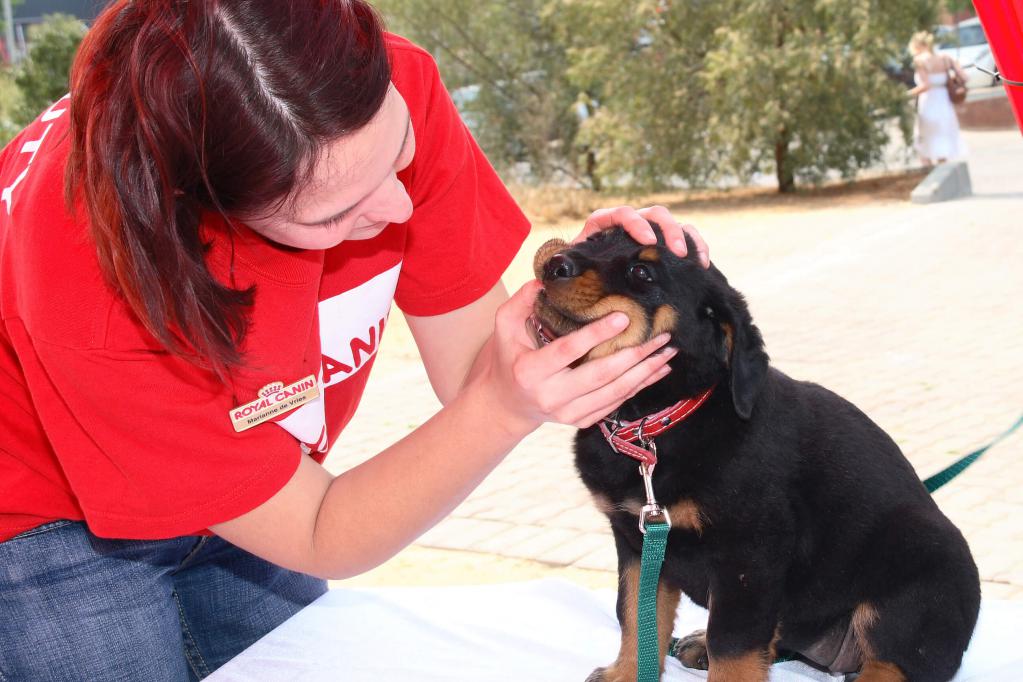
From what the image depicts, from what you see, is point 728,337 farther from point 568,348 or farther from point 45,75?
point 45,75

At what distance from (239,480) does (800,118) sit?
48.4 ft

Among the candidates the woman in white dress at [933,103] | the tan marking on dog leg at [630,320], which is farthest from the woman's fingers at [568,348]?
the woman in white dress at [933,103]

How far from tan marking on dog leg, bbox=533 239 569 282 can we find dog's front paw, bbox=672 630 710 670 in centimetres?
110

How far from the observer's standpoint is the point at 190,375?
90.4 inches

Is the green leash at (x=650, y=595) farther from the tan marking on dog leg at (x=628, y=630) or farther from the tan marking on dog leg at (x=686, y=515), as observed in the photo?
the tan marking on dog leg at (x=628, y=630)

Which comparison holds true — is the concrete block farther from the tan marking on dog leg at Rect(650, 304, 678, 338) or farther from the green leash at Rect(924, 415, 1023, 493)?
the tan marking on dog leg at Rect(650, 304, 678, 338)

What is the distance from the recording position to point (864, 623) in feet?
8.49

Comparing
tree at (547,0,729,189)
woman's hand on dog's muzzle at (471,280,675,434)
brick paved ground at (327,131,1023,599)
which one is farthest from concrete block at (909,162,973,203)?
Result: woman's hand on dog's muzzle at (471,280,675,434)

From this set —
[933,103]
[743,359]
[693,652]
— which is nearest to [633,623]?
[693,652]

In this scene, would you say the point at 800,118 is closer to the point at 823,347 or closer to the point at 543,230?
the point at 543,230

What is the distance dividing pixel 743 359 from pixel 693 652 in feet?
2.99

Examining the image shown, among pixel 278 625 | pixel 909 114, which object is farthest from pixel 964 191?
pixel 278 625

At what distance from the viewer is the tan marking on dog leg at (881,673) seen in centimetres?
253

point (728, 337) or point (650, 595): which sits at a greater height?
point (728, 337)
